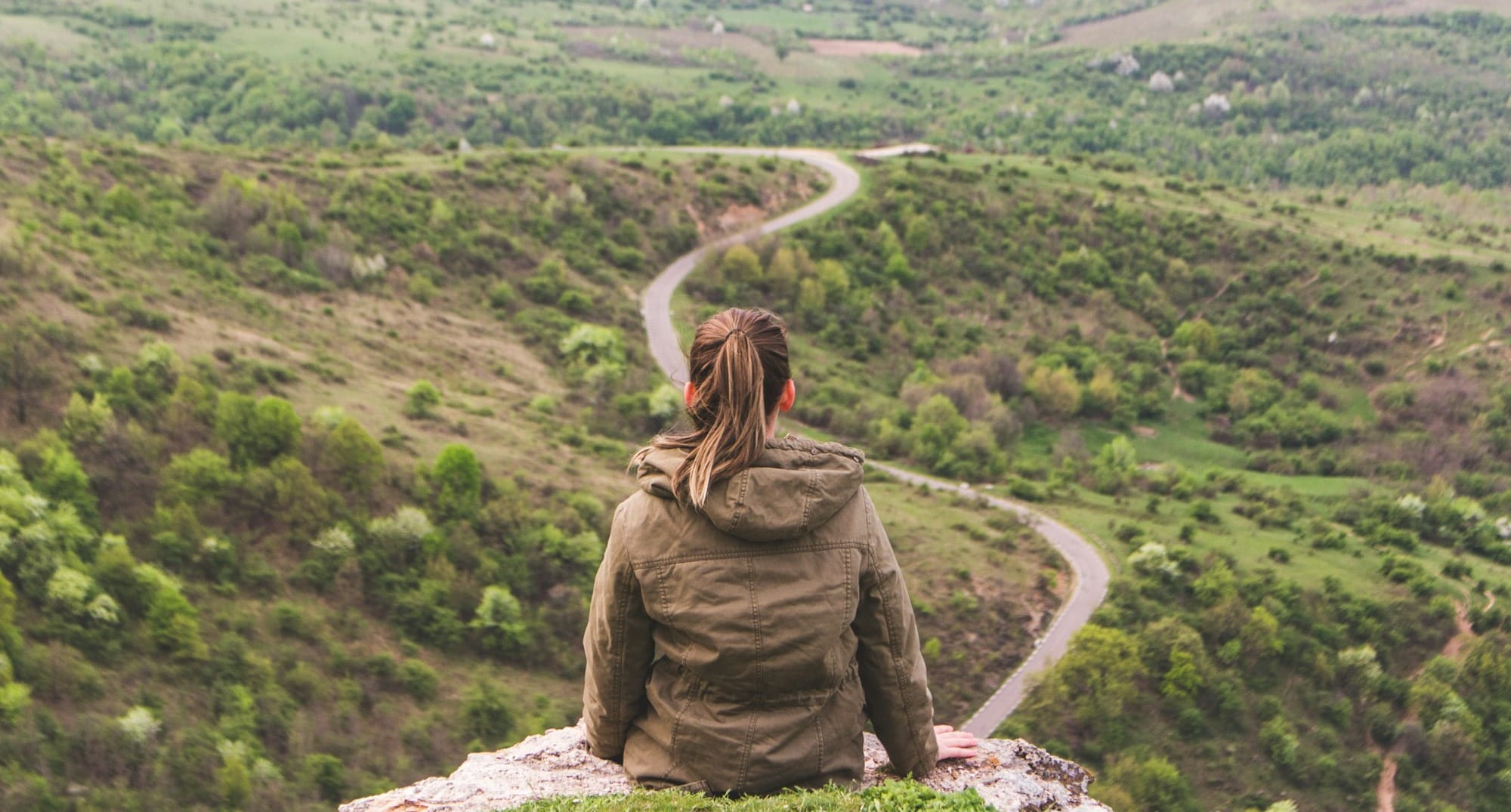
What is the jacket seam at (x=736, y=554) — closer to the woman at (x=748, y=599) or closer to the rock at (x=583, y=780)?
the woman at (x=748, y=599)

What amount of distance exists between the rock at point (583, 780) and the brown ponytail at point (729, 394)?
7.95 ft

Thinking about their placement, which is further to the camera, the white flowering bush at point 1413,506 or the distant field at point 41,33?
the distant field at point 41,33

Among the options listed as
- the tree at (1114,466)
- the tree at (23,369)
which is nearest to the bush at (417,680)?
the tree at (23,369)

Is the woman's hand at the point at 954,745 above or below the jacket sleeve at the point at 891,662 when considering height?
below

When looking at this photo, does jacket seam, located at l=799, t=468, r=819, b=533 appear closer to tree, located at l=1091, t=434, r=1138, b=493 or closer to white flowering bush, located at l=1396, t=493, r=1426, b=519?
tree, located at l=1091, t=434, r=1138, b=493

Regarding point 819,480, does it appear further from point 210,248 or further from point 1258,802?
point 210,248

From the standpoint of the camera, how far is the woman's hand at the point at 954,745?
24.1ft

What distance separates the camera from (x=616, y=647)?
628 centimetres

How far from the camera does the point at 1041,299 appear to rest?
74438mm

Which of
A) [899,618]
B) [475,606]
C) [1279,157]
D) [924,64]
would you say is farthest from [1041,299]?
[924,64]

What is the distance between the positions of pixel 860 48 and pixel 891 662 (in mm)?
193600

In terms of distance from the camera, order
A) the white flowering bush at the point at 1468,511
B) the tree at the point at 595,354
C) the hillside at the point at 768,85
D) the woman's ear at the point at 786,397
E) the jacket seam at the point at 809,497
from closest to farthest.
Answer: the jacket seam at the point at 809,497, the woman's ear at the point at 786,397, the white flowering bush at the point at 1468,511, the tree at the point at 595,354, the hillside at the point at 768,85

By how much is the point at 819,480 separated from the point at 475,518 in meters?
29.3

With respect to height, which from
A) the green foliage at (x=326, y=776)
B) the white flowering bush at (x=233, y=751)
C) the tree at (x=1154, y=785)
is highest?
the white flowering bush at (x=233, y=751)
